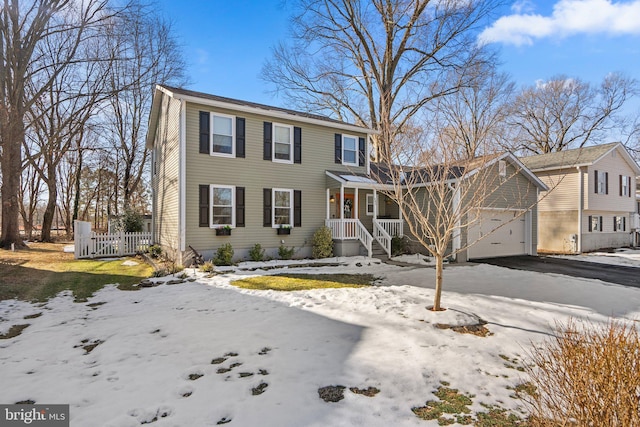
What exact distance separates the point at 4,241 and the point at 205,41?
1441 centimetres

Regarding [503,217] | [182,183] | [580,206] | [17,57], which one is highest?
[17,57]

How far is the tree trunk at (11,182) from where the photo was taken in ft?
52.0

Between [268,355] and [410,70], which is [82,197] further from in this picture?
[268,355]

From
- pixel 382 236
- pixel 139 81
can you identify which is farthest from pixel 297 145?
pixel 139 81

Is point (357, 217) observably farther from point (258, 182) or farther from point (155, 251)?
point (155, 251)

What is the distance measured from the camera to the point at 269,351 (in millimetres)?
4242

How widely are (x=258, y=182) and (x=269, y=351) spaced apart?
9028mm

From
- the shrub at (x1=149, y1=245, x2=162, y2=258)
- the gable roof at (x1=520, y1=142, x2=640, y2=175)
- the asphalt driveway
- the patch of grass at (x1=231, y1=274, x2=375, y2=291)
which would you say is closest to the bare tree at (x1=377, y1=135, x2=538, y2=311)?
the patch of grass at (x1=231, y1=274, x2=375, y2=291)

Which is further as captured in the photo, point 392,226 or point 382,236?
point 392,226

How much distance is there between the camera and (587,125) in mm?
27109

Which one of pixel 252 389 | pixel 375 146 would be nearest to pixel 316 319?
pixel 252 389

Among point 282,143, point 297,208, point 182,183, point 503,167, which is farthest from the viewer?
point 503,167

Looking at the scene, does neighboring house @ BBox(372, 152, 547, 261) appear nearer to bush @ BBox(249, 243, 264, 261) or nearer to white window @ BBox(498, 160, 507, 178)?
white window @ BBox(498, 160, 507, 178)

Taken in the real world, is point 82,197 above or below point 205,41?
below
